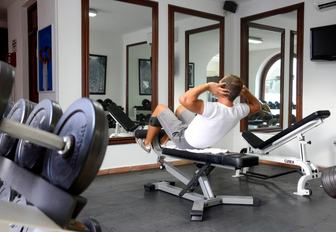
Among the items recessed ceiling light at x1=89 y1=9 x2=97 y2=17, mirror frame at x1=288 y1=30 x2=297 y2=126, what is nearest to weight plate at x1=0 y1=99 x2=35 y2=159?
recessed ceiling light at x1=89 y1=9 x2=97 y2=17

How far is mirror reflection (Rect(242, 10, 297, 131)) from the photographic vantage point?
220 inches

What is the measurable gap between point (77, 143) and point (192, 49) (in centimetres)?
508

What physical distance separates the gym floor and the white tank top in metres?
0.61

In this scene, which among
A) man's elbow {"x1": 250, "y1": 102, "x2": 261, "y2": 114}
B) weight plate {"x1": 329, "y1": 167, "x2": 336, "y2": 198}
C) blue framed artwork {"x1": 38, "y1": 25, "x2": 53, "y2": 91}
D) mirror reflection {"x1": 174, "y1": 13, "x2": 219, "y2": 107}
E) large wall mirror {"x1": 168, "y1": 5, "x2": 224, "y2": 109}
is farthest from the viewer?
mirror reflection {"x1": 174, "y1": 13, "x2": 219, "y2": 107}

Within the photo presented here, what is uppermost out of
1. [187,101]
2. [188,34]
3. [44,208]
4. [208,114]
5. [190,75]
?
[188,34]

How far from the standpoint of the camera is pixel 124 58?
16.1 ft

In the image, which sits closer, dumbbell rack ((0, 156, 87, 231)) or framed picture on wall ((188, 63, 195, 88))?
dumbbell rack ((0, 156, 87, 231))

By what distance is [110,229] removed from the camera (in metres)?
2.46

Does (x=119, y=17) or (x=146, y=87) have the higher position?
(x=119, y=17)

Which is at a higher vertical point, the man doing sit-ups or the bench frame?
the man doing sit-ups

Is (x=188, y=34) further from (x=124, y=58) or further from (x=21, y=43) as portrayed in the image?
(x=21, y=43)

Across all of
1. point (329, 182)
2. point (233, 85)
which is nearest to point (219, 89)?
point (233, 85)

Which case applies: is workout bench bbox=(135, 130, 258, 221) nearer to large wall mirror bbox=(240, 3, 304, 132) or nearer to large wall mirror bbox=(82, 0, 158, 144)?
large wall mirror bbox=(82, 0, 158, 144)

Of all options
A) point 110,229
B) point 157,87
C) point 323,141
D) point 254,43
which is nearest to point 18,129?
point 110,229
